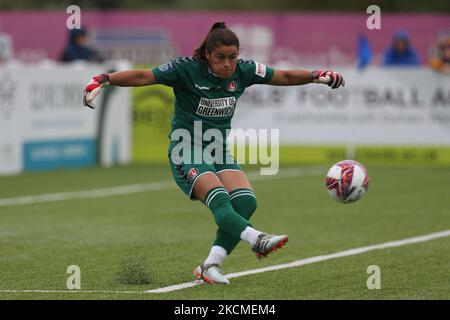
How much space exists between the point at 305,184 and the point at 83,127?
442 cm

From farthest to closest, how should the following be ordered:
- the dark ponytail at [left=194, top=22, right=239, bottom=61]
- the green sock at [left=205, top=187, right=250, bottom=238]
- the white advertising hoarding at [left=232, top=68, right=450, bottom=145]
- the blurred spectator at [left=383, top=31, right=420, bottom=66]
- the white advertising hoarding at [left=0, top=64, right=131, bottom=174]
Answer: the blurred spectator at [left=383, top=31, right=420, bottom=66] < the white advertising hoarding at [left=232, top=68, right=450, bottom=145] < the white advertising hoarding at [left=0, top=64, right=131, bottom=174] < the dark ponytail at [left=194, top=22, right=239, bottom=61] < the green sock at [left=205, top=187, right=250, bottom=238]

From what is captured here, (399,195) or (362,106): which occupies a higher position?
(362,106)

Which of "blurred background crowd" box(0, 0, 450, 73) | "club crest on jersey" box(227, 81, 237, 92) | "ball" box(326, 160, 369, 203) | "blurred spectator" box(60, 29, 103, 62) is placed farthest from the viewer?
"blurred background crowd" box(0, 0, 450, 73)

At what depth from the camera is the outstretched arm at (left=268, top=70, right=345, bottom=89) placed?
8.77 m

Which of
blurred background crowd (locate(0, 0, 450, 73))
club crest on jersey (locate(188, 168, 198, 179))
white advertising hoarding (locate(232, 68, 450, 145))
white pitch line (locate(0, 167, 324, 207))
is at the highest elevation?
blurred background crowd (locate(0, 0, 450, 73))

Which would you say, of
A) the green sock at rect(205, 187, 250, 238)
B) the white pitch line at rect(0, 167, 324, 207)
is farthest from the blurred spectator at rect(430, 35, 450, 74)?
the green sock at rect(205, 187, 250, 238)

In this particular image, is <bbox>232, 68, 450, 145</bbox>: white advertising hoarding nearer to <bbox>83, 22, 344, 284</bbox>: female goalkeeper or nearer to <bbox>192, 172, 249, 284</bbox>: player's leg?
<bbox>83, 22, 344, 284</bbox>: female goalkeeper

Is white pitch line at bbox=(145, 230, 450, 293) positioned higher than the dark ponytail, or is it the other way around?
the dark ponytail

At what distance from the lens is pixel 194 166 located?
852 cm

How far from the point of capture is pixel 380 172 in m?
18.6

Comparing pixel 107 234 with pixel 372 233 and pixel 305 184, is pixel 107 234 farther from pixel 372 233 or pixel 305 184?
pixel 305 184

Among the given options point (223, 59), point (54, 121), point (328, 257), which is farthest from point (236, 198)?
point (54, 121)

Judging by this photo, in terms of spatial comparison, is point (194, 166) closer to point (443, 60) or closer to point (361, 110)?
point (361, 110)
